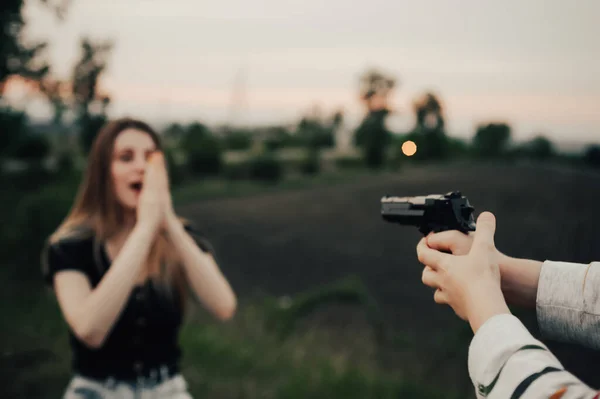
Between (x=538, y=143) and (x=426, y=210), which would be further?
(x=538, y=143)

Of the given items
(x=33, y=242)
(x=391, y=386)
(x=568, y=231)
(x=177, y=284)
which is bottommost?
(x=391, y=386)

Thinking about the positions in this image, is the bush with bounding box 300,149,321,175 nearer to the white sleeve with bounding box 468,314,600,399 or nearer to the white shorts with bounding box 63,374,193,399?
the white shorts with bounding box 63,374,193,399

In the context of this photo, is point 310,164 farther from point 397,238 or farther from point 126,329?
point 126,329

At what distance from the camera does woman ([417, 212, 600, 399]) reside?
1.08 metres

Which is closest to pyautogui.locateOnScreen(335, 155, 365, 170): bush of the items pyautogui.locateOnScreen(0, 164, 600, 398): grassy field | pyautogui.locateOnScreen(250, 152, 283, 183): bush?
pyautogui.locateOnScreen(250, 152, 283, 183): bush

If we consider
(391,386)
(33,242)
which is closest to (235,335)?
(391,386)

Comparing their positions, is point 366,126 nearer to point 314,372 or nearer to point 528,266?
point 314,372

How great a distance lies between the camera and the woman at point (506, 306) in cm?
108

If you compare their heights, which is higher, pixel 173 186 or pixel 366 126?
pixel 366 126

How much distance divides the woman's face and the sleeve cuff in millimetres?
2156

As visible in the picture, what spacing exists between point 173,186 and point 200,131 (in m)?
4.55

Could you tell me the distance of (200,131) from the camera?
24.8 meters

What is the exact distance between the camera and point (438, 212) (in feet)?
5.53

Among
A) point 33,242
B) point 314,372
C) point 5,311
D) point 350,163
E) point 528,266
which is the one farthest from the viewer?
point 350,163
